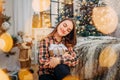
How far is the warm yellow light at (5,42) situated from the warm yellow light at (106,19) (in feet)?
2.99

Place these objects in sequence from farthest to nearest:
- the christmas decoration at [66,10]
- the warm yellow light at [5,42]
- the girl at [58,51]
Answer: the warm yellow light at [5,42] < the christmas decoration at [66,10] < the girl at [58,51]

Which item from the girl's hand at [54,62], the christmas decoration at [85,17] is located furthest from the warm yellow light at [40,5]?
the girl's hand at [54,62]

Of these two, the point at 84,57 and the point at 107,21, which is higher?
the point at 107,21

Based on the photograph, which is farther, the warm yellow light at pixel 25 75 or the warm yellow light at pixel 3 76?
the warm yellow light at pixel 25 75

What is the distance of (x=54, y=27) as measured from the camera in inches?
77.9

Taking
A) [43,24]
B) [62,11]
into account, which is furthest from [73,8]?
[43,24]

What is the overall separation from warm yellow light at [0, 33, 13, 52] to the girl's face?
0.66 meters

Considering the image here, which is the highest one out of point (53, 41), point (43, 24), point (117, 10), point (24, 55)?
point (117, 10)

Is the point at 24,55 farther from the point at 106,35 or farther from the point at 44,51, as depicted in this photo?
the point at 106,35

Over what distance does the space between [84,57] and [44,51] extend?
360mm

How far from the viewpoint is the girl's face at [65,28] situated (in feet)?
5.95

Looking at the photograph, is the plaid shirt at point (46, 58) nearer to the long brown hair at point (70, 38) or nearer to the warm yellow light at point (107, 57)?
the long brown hair at point (70, 38)

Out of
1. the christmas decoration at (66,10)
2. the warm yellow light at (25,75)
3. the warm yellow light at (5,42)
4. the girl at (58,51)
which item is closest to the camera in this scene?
the girl at (58,51)

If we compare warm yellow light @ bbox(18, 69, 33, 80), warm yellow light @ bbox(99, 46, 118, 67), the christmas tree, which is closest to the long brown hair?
the christmas tree
